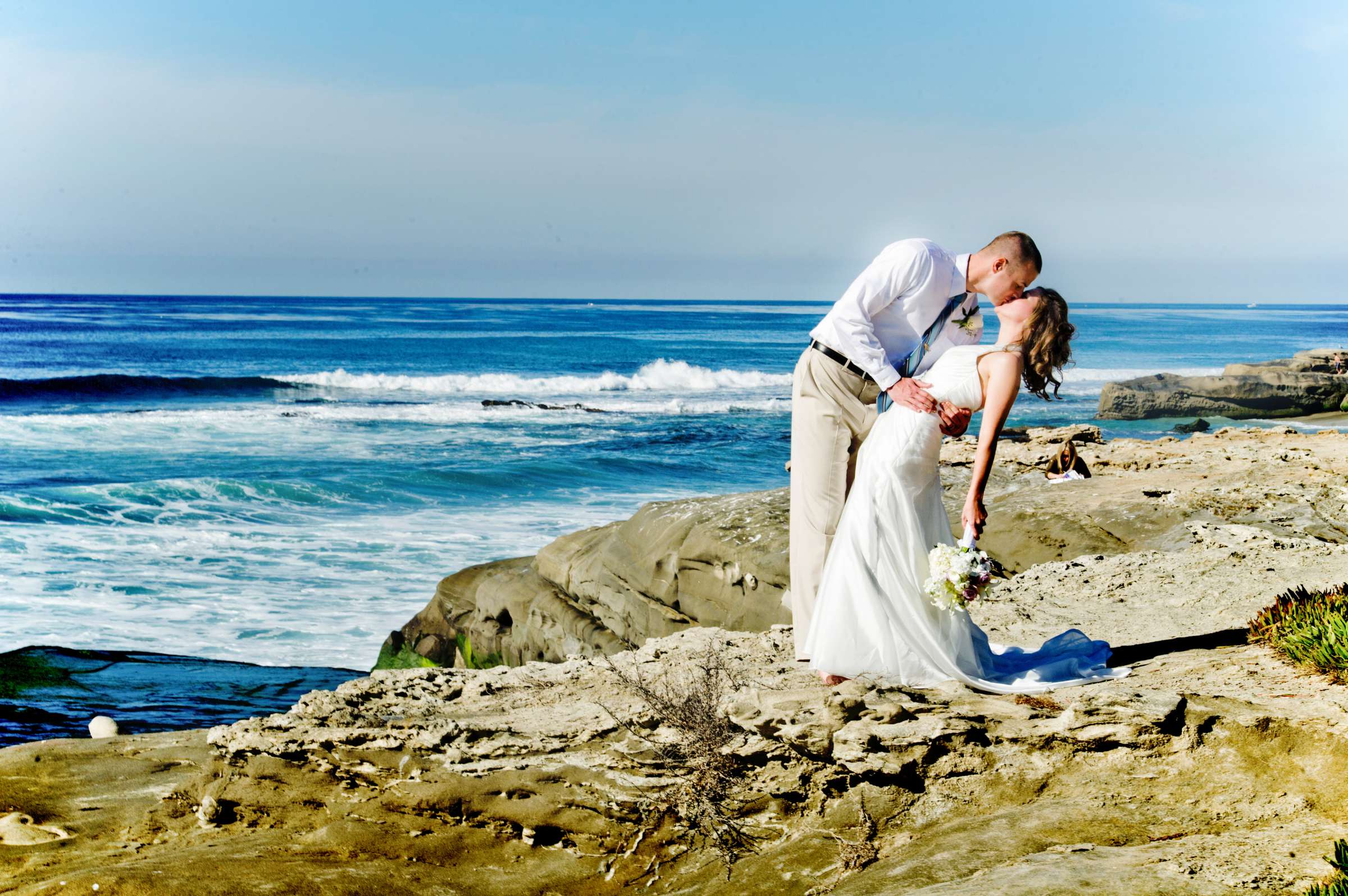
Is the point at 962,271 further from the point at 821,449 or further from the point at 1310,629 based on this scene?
the point at 1310,629

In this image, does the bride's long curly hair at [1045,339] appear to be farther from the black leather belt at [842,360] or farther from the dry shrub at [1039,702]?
the dry shrub at [1039,702]

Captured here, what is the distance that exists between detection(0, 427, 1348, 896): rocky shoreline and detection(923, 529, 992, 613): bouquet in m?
0.40

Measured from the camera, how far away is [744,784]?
153 inches

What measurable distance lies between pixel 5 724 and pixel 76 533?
322 inches

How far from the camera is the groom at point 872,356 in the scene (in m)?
4.18

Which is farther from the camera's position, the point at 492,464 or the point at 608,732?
the point at 492,464

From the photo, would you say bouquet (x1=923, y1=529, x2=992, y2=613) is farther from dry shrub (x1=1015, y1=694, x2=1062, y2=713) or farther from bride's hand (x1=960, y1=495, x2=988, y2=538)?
dry shrub (x1=1015, y1=694, x2=1062, y2=713)

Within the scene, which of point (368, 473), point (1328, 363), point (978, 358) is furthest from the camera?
point (1328, 363)

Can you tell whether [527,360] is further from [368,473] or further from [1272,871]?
[1272,871]

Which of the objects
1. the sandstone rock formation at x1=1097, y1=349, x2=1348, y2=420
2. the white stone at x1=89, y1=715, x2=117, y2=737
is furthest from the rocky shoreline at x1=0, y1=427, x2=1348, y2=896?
the sandstone rock formation at x1=1097, y1=349, x2=1348, y2=420

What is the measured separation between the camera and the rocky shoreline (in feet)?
10.4

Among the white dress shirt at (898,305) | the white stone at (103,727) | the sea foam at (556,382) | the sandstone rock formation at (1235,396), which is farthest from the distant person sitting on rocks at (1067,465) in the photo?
the sea foam at (556,382)

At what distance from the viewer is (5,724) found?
764 cm

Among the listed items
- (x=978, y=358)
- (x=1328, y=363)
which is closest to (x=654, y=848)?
(x=978, y=358)
